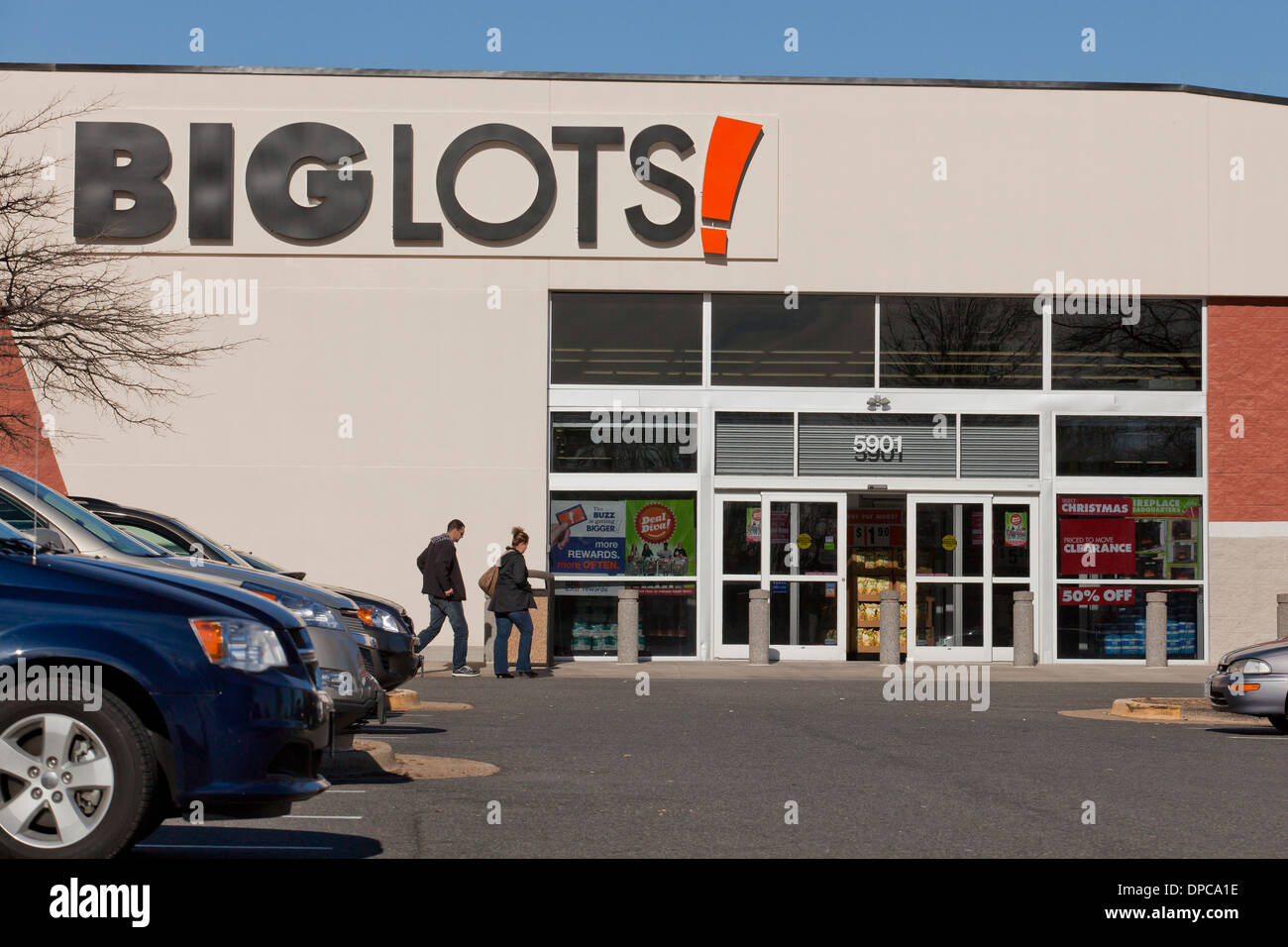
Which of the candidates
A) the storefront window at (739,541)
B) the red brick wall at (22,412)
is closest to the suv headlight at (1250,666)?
the storefront window at (739,541)

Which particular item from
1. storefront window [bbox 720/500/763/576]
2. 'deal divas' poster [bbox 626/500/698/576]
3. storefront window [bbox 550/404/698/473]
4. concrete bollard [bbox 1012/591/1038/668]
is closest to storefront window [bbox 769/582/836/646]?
storefront window [bbox 720/500/763/576]

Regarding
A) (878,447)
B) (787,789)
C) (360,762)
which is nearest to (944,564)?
(878,447)

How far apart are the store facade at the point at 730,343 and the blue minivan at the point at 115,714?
17.9 m

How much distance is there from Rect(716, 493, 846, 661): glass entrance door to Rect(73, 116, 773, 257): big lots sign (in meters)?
4.00

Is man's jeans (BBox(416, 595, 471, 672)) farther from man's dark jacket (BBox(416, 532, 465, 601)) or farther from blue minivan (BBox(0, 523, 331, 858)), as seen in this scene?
blue minivan (BBox(0, 523, 331, 858))

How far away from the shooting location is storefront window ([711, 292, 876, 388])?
24844 mm

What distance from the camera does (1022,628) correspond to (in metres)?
24.0

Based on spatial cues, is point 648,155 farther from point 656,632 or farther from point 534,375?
point 656,632

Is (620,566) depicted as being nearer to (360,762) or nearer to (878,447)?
(878,447)

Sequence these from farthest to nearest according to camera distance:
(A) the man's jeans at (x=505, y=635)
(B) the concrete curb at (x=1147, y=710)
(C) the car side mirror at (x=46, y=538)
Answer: (A) the man's jeans at (x=505, y=635) → (B) the concrete curb at (x=1147, y=710) → (C) the car side mirror at (x=46, y=538)

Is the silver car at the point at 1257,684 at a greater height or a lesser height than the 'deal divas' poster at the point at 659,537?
lesser

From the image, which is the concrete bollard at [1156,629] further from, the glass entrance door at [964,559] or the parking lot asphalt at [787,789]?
the parking lot asphalt at [787,789]

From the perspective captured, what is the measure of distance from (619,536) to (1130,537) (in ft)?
25.9

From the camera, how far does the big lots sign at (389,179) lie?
2441cm
